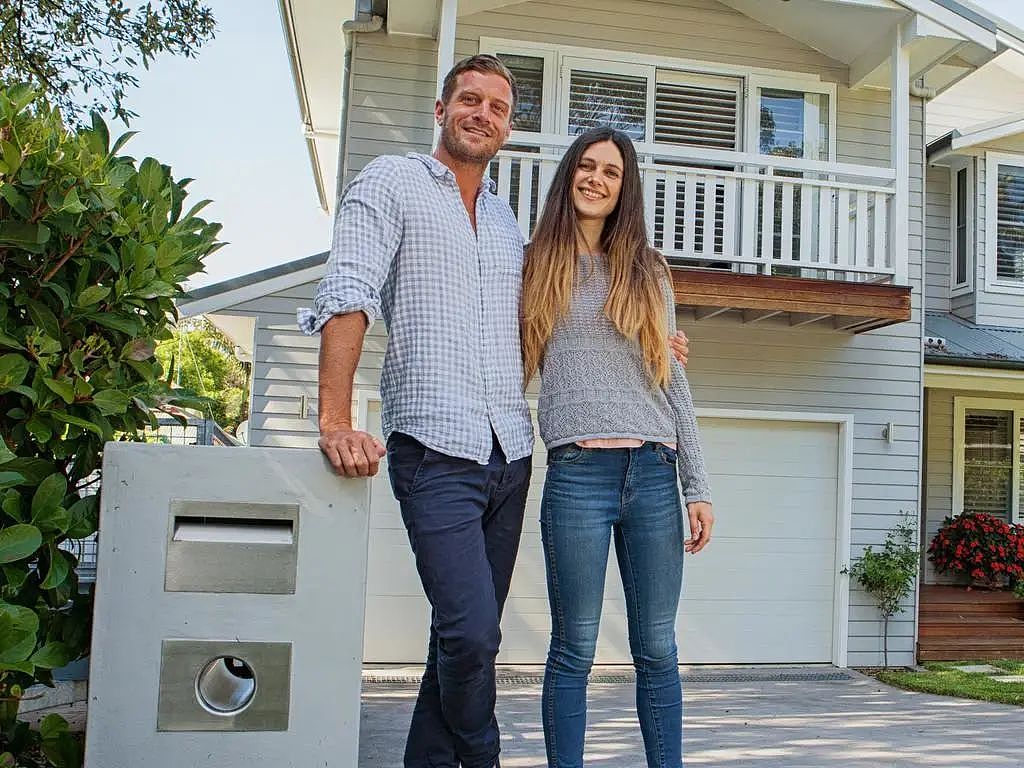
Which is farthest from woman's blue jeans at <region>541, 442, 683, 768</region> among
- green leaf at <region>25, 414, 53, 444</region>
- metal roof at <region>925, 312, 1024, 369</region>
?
metal roof at <region>925, 312, 1024, 369</region>

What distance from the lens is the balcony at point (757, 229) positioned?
705cm

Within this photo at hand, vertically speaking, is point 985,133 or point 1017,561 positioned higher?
point 985,133

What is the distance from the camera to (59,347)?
2.22 meters

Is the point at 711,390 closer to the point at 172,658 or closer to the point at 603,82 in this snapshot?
the point at 603,82

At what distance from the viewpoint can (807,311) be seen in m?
7.12

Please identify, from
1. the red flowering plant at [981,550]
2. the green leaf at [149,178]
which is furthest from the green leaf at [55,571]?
the red flowering plant at [981,550]

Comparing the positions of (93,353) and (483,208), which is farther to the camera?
(483,208)

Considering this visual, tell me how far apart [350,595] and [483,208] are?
1154mm

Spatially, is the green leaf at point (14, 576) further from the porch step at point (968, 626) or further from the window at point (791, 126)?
the porch step at point (968, 626)

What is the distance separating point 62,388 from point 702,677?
19.9 feet

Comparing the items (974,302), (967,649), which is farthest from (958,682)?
(974,302)

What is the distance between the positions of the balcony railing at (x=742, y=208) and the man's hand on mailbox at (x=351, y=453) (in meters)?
5.02

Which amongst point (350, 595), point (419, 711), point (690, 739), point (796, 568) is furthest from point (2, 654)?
point (796, 568)

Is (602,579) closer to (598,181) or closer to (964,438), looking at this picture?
(598,181)
